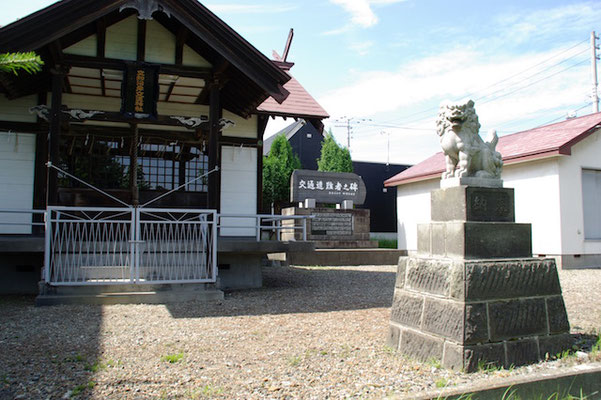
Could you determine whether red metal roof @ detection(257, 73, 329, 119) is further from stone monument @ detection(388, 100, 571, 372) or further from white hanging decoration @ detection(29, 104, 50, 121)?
stone monument @ detection(388, 100, 571, 372)

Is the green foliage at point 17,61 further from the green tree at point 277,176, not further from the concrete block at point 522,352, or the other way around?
the green tree at point 277,176

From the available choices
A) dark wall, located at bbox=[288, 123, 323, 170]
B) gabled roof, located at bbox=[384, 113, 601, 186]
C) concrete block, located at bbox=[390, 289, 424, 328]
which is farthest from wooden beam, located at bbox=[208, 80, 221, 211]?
dark wall, located at bbox=[288, 123, 323, 170]

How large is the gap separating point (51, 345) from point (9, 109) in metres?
6.88

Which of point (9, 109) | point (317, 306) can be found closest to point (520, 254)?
point (317, 306)

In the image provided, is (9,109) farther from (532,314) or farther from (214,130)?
(532,314)

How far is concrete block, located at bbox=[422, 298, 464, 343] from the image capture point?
420 centimetres

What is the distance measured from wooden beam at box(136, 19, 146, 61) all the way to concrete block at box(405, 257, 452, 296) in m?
6.47

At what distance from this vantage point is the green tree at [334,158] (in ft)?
82.4

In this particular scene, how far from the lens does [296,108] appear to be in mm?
11281

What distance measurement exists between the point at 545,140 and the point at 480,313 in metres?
12.2

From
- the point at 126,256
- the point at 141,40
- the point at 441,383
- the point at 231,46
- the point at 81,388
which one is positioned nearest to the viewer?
the point at 81,388

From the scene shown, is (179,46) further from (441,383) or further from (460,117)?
(441,383)

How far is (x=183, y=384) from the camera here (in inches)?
151

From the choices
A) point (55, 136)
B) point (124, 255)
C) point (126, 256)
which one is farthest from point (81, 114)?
point (126, 256)
